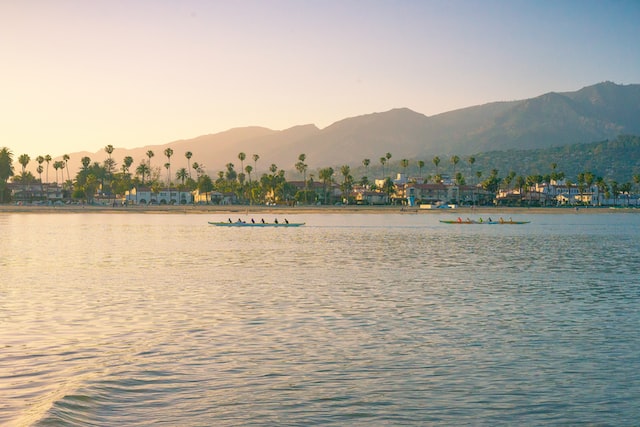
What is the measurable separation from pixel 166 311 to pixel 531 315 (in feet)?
43.2

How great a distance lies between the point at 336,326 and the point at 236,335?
11.3ft

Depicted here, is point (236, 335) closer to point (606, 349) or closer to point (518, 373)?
point (518, 373)

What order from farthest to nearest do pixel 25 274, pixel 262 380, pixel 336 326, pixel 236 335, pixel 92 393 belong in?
pixel 25 274, pixel 336 326, pixel 236 335, pixel 262 380, pixel 92 393

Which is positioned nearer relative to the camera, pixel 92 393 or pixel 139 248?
pixel 92 393

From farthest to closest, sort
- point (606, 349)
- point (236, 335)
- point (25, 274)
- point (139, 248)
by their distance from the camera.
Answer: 1. point (139, 248)
2. point (25, 274)
3. point (236, 335)
4. point (606, 349)

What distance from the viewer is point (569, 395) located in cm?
1475

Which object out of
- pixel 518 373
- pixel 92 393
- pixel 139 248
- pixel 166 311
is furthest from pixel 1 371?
pixel 139 248

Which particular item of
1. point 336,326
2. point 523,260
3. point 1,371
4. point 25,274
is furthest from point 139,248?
point 1,371

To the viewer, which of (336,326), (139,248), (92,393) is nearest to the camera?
(92,393)

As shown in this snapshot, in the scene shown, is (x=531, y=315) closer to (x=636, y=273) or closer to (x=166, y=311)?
(x=166, y=311)

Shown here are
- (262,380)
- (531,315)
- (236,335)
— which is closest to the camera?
(262,380)

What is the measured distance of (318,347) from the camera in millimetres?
19344

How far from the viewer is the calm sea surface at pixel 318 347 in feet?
44.8

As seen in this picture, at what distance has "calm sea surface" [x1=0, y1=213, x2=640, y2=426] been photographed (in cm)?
1366
